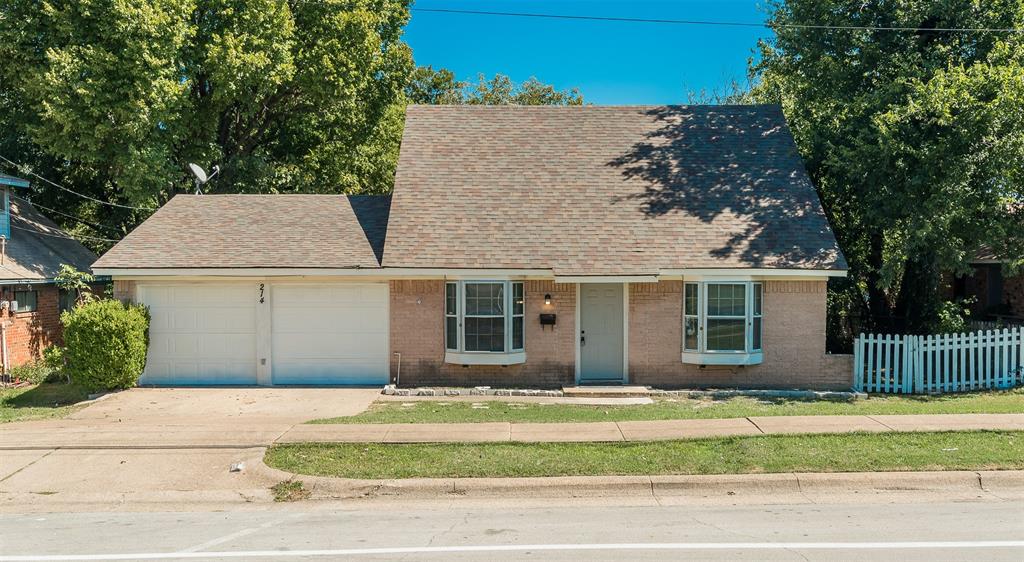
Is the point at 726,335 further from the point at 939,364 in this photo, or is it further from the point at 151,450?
the point at 151,450

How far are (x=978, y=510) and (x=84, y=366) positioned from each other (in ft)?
47.3

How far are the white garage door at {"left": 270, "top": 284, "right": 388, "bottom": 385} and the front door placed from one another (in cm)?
422

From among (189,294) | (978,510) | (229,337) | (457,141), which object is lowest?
(978,510)

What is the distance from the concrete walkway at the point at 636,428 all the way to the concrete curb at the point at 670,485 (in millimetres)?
1420

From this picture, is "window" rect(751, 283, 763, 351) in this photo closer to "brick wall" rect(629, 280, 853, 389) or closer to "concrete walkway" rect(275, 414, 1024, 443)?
"brick wall" rect(629, 280, 853, 389)

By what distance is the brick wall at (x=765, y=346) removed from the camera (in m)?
14.8

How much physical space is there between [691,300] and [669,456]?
6150 mm

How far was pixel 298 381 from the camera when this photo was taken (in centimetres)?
1520

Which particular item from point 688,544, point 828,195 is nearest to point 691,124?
point 828,195

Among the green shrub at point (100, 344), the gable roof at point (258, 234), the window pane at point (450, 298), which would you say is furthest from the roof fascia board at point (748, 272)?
the green shrub at point (100, 344)

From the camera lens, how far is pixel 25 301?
60.7ft

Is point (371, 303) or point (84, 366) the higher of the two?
point (371, 303)

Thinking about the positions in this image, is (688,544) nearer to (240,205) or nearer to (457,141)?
(457,141)

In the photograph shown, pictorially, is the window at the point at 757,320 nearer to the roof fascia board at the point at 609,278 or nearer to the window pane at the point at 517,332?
the roof fascia board at the point at 609,278
